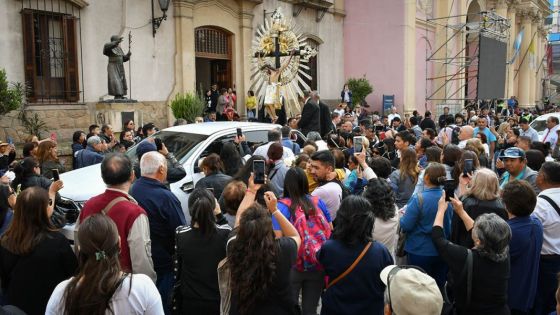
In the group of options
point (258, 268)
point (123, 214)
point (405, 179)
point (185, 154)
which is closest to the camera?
point (258, 268)

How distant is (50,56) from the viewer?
1217 cm

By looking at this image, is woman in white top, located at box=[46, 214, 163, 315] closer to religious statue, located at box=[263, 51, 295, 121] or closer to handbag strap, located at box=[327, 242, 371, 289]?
handbag strap, located at box=[327, 242, 371, 289]

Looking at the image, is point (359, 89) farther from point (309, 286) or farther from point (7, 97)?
point (309, 286)

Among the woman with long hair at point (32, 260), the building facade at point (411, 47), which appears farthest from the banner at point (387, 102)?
the woman with long hair at point (32, 260)

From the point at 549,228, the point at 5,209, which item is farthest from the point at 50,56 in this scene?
the point at 549,228

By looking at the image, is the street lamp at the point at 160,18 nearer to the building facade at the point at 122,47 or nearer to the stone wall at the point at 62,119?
the building facade at the point at 122,47

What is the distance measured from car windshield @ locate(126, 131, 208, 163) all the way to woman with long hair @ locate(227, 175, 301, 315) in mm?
4240

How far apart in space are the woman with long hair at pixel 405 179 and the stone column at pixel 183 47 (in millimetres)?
10073

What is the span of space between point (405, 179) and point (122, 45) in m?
9.85

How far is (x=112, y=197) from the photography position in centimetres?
387

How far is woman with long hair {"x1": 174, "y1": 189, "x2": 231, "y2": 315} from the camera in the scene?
360 centimetres

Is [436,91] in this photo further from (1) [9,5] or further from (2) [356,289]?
(2) [356,289]

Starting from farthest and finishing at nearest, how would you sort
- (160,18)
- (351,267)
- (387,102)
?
(387,102) < (160,18) < (351,267)

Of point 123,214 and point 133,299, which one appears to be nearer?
point 133,299
